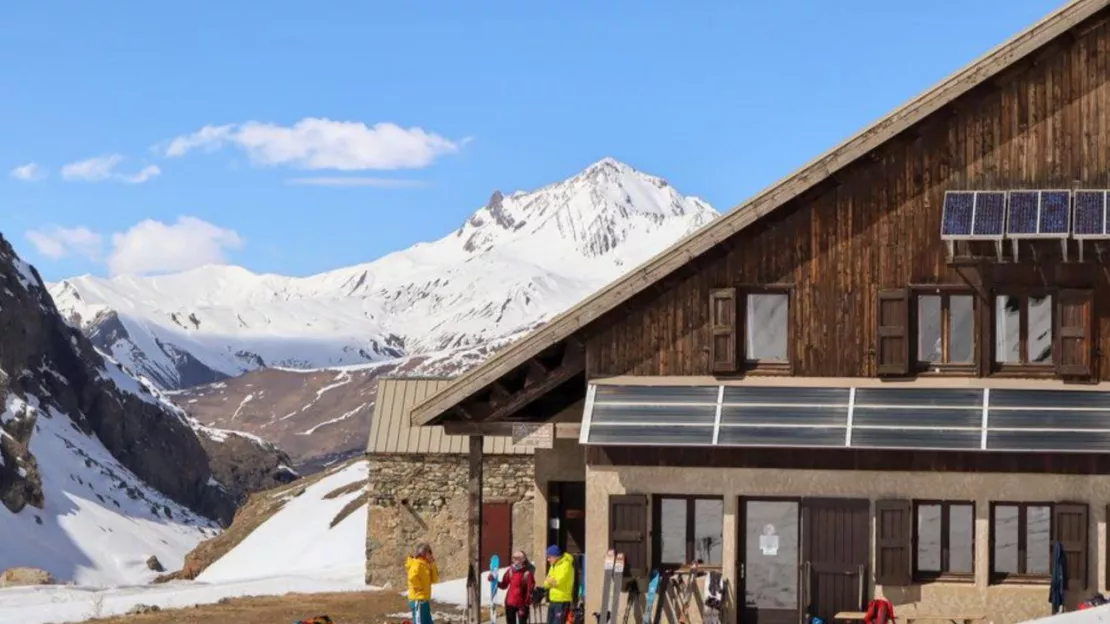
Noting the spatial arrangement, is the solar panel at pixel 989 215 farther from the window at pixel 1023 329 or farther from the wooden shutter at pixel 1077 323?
the wooden shutter at pixel 1077 323

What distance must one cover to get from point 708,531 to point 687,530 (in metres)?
0.34

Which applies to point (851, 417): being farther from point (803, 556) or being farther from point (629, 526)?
point (629, 526)

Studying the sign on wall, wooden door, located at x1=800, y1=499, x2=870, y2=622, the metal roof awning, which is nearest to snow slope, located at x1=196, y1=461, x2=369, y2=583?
the sign on wall

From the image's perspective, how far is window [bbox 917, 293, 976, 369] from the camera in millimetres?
28953

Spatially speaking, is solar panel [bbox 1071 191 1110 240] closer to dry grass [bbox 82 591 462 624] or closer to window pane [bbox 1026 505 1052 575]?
window pane [bbox 1026 505 1052 575]

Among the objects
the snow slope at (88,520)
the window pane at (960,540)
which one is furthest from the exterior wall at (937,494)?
the snow slope at (88,520)

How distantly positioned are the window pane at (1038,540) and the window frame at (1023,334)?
2233 millimetres

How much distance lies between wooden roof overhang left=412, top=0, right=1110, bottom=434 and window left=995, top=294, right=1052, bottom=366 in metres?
3.24

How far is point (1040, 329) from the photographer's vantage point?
29.0 meters

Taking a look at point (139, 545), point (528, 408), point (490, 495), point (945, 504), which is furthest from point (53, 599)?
point (139, 545)

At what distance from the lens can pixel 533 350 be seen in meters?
29.5

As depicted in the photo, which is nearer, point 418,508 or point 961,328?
point 961,328

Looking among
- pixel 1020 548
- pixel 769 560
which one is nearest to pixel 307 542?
pixel 769 560

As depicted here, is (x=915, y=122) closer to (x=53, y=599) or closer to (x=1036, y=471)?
(x=1036, y=471)
